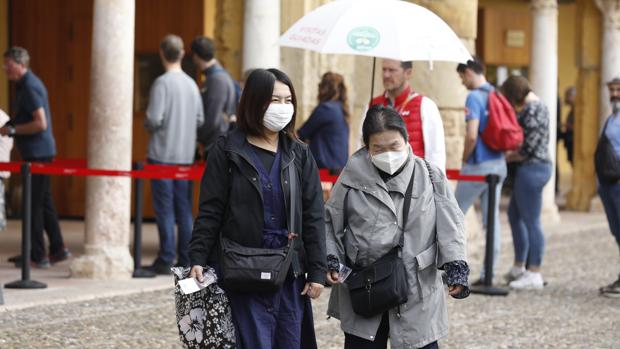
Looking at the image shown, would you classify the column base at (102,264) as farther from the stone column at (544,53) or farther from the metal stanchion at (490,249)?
the stone column at (544,53)

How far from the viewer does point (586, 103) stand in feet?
71.1

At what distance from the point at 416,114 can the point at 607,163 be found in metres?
2.91

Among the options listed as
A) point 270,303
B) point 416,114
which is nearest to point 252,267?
point 270,303

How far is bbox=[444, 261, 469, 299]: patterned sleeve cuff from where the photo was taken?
5984 mm

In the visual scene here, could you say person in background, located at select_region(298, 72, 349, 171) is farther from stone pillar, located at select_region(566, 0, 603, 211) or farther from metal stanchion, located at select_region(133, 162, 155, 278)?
stone pillar, located at select_region(566, 0, 603, 211)

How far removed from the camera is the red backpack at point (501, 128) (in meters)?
11.1

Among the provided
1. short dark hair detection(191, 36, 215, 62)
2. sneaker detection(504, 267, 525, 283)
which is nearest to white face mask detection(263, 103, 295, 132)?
short dark hair detection(191, 36, 215, 62)

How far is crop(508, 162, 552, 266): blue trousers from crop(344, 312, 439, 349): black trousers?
18.6 ft

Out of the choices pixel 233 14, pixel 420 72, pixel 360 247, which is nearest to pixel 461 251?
pixel 360 247

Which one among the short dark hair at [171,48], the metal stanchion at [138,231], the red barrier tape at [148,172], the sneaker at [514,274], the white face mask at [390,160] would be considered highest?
the short dark hair at [171,48]

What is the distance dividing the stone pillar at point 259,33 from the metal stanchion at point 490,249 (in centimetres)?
377

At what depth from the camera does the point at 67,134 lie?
16.7 m

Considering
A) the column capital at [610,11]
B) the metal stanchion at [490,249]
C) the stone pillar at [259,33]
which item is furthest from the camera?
the column capital at [610,11]

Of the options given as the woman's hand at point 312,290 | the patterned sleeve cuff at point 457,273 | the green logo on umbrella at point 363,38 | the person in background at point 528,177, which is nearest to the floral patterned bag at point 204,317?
the woman's hand at point 312,290
